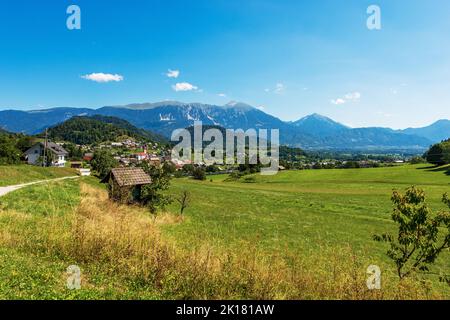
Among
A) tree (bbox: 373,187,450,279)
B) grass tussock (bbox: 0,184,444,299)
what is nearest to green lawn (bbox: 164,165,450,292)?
grass tussock (bbox: 0,184,444,299)

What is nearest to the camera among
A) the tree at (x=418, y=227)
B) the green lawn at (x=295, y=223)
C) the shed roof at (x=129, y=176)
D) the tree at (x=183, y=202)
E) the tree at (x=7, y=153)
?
the tree at (x=418, y=227)

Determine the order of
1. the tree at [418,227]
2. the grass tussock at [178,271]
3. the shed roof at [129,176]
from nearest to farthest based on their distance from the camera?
the grass tussock at [178,271]
the tree at [418,227]
the shed roof at [129,176]

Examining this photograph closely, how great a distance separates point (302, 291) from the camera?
7.44 metres

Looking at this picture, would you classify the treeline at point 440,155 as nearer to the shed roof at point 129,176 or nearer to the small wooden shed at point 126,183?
the shed roof at point 129,176

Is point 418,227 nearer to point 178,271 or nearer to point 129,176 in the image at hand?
point 178,271

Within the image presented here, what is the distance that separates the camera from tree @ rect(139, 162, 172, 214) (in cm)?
2719

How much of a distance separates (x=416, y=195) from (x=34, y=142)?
401ft

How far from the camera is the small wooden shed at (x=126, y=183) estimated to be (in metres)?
24.7

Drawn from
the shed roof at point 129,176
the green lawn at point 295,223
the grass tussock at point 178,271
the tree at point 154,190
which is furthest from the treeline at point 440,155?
the grass tussock at point 178,271

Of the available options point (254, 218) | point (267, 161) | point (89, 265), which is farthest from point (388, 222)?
point (267, 161)

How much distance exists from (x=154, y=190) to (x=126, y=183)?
2.70 metres
